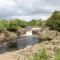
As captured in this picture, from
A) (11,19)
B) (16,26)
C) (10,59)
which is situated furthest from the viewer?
(11,19)

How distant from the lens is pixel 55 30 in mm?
45031

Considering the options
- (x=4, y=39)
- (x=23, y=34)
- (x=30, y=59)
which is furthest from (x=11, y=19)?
(x=30, y=59)

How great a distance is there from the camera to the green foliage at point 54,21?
149 ft

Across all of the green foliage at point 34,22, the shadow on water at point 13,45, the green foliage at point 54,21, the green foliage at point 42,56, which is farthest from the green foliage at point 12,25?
the green foliage at point 42,56

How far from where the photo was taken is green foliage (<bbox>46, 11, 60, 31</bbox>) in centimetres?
4542

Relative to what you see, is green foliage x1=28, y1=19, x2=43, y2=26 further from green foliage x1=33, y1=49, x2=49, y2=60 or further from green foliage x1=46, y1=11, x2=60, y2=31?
green foliage x1=33, y1=49, x2=49, y2=60

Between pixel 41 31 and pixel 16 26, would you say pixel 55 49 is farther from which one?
pixel 16 26

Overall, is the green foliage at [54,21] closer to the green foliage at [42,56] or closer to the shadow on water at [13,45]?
the shadow on water at [13,45]

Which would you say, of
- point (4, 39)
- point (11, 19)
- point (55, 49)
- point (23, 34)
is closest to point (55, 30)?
point (23, 34)

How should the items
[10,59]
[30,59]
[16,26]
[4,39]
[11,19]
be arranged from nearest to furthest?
[30,59], [10,59], [4,39], [16,26], [11,19]

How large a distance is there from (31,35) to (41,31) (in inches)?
106

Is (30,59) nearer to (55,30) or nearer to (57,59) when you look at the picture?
(57,59)

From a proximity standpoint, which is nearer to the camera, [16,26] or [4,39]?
[4,39]

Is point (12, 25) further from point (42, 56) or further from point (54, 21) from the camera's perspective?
point (42, 56)
